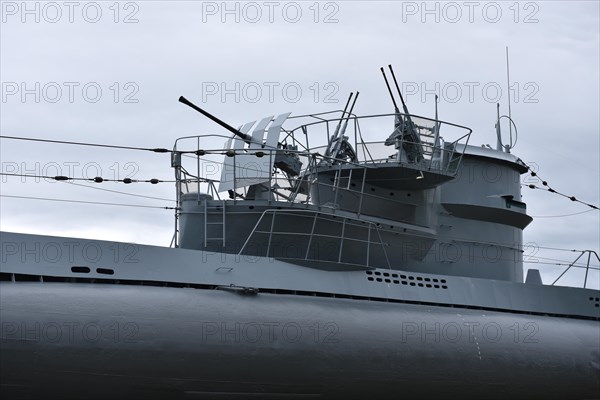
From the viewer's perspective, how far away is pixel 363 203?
1853 centimetres

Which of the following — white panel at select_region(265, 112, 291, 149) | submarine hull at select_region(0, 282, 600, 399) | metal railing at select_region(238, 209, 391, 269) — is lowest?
submarine hull at select_region(0, 282, 600, 399)

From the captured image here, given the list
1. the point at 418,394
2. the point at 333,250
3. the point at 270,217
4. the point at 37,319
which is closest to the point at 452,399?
the point at 418,394

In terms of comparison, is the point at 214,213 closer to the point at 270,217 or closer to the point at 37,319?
the point at 270,217

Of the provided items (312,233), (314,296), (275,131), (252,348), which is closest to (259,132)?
(275,131)

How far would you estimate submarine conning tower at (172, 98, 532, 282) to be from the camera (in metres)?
16.8

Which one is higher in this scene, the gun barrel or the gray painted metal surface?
the gun barrel

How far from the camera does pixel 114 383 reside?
1283 centimetres

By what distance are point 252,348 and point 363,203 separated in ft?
18.2

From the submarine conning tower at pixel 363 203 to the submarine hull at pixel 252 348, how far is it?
5.15 feet

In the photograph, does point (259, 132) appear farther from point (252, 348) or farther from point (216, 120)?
point (252, 348)

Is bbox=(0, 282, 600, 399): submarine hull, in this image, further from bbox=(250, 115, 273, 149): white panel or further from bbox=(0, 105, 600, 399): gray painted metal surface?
bbox=(250, 115, 273, 149): white panel

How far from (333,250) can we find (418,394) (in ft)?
11.0

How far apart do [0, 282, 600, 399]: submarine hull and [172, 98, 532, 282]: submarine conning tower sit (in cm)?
157

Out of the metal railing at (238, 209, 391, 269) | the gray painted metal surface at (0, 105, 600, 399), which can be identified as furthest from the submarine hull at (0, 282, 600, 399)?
the metal railing at (238, 209, 391, 269)
